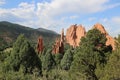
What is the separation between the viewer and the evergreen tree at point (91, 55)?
44.1 metres

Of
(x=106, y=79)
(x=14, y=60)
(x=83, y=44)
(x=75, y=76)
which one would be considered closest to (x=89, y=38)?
(x=83, y=44)

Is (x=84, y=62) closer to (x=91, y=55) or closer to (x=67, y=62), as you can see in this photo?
(x=91, y=55)

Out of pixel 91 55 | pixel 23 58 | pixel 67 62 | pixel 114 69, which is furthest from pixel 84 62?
pixel 67 62

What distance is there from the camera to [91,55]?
4434 centimetres

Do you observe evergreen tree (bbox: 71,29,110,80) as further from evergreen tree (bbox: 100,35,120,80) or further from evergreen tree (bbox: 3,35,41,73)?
evergreen tree (bbox: 3,35,41,73)

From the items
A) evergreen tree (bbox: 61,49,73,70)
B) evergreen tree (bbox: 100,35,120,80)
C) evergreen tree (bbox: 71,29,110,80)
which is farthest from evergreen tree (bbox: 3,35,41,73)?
evergreen tree (bbox: 61,49,73,70)

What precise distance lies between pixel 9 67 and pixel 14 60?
1509mm

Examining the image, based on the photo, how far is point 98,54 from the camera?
145 feet

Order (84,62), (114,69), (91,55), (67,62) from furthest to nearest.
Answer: (67,62), (84,62), (91,55), (114,69)

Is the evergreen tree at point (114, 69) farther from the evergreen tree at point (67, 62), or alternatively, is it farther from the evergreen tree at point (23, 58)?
the evergreen tree at point (67, 62)

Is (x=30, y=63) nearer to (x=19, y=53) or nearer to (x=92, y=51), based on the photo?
(x=19, y=53)

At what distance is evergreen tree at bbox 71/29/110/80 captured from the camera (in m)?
44.1

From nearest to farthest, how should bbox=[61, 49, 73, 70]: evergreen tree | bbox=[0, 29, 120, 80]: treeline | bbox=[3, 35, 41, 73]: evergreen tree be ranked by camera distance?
bbox=[0, 29, 120, 80]: treeline
bbox=[3, 35, 41, 73]: evergreen tree
bbox=[61, 49, 73, 70]: evergreen tree

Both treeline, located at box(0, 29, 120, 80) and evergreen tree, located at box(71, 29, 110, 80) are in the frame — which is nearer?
treeline, located at box(0, 29, 120, 80)
